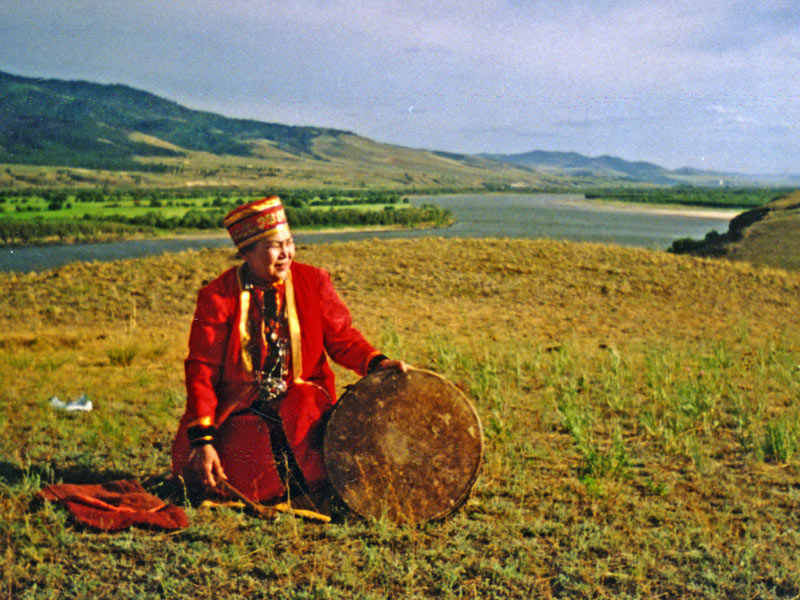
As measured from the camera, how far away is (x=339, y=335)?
3912 millimetres

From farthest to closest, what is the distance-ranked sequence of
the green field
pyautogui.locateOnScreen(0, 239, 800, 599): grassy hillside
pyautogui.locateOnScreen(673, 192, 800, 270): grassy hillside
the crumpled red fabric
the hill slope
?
the hill slope → the green field → pyautogui.locateOnScreen(673, 192, 800, 270): grassy hillside → the crumpled red fabric → pyautogui.locateOnScreen(0, 239, 800, 599): grassy hillside

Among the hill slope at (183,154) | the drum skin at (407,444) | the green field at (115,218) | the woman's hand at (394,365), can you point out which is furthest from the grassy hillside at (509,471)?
the hill slope at (183,154)

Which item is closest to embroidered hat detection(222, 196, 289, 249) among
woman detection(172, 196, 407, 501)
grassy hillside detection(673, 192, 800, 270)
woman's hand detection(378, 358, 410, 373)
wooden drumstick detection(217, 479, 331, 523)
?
woman detection(172, 196, 407, 501)

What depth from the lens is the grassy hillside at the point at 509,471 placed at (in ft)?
9.97

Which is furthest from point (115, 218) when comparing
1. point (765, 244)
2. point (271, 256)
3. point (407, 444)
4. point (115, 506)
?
point (407, 444)

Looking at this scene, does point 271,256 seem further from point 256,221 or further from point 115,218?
point 115,218

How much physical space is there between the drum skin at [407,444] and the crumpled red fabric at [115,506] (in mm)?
925

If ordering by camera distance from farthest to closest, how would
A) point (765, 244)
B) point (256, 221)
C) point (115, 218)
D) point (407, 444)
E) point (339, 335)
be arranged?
1. point (115, 218)
2. point (765, 244)
3. point (339, 335)
4. point (407, 444)
5. point (256, 221)

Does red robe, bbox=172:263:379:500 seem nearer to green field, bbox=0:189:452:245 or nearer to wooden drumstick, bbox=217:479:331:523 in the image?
wooden drumstick, bbox=217:479:331:523

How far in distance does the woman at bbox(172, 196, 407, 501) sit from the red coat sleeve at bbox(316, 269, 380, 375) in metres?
0.02

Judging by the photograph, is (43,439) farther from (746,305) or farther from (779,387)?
(746,305)

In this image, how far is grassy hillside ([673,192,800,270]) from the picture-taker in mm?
19737

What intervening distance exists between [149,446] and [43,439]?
2.48 feet

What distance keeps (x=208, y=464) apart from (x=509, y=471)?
1.92 metres
